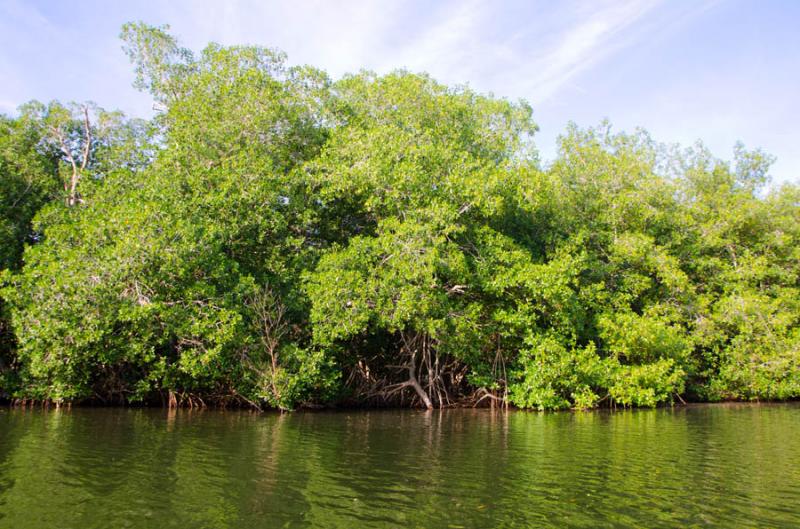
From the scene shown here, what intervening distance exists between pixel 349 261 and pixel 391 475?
12.9 meters

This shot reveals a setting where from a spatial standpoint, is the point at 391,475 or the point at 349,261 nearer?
the point at 391,475

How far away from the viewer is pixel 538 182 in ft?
83.0

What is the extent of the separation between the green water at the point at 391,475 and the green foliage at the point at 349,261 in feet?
14.4

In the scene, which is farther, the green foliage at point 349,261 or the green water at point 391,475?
the green foliage at point 349,261

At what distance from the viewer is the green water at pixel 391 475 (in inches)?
300

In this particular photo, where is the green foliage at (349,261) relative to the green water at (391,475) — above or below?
above

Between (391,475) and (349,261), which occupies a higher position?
(349,261)

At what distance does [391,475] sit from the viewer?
10.3 metres

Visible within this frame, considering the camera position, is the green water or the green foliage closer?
the green water

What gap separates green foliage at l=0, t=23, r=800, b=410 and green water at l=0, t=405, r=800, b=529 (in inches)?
173

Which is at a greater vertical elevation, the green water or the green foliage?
the green foliage

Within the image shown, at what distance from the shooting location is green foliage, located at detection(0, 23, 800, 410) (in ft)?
67.5

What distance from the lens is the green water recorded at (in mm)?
7617

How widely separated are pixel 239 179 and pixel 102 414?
9.69 metres
